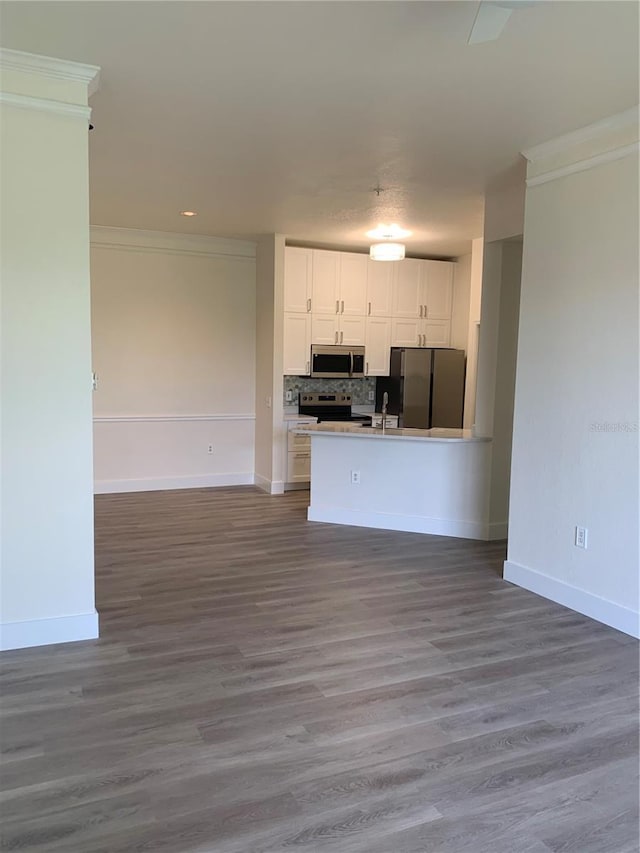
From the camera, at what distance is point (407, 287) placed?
7219 millimetres

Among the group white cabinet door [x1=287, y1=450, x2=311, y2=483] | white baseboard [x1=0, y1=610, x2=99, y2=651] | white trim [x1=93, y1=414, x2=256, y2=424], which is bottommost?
white baseboard [x1=0, y1=610, x2=99, y2=651]

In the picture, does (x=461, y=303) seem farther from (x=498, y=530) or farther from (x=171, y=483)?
(x=171, y=483)

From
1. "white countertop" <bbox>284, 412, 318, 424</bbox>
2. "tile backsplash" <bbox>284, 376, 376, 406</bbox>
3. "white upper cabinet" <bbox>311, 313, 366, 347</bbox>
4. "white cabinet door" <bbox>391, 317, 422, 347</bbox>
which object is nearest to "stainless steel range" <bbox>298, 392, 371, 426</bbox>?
"tile backsplash" <bbox>284, 376, 376, 406</bbox>

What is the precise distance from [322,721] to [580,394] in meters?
2.30

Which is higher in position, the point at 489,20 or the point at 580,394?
the point at 489,20

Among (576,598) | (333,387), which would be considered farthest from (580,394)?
(333,387)

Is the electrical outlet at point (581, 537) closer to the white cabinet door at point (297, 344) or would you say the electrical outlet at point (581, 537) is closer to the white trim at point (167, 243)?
the white cabinet door at point (297, 344)

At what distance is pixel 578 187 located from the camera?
3.55 m

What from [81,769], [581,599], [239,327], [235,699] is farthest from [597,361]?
[239,327]

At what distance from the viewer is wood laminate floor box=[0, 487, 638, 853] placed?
1950mm

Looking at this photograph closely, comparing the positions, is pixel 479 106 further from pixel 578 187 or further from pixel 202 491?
pixel 202 491

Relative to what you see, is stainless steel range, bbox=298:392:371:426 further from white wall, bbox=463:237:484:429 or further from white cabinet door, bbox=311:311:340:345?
white wall, bbox=463:237:484:429

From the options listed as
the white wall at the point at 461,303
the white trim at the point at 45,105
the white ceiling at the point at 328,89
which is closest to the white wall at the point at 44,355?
the white trim at the point at 45,105

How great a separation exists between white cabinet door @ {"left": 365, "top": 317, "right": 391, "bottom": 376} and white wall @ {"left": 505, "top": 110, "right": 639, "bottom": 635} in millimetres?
3271
